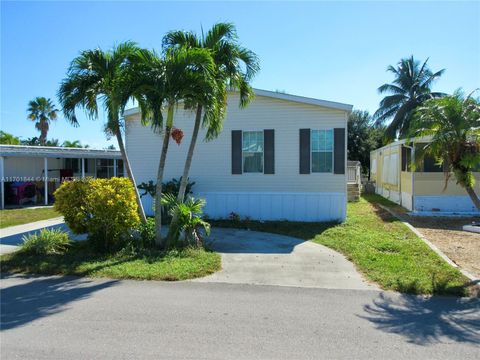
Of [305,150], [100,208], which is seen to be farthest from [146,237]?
[305,150]

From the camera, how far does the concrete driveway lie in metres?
6.42

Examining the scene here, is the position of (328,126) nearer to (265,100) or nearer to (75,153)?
(265,100)

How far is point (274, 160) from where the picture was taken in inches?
483

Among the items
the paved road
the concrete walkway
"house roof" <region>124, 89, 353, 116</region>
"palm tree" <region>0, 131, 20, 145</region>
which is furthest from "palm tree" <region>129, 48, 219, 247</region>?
"palm tree" <region>0, 131, 20, 145</region>

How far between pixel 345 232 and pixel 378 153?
14244 millimetres

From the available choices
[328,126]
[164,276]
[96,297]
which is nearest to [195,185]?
[328,126]

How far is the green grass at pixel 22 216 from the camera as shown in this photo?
12.7 metres

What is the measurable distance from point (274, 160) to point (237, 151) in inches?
46.5

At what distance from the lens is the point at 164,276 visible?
6438 mm

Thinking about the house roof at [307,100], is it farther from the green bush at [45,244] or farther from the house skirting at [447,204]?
the green bush at [45,244]

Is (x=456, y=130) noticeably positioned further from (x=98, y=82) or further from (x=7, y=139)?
(x=7, y=139)

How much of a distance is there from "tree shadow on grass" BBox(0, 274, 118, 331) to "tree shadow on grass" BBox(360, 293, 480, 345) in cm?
381

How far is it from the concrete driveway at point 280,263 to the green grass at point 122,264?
405 millimetres

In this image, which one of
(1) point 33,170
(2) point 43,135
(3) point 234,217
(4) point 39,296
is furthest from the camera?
(2) point 43,135
